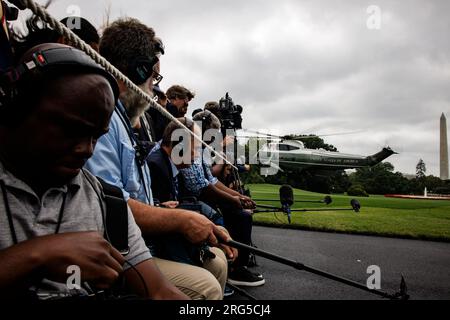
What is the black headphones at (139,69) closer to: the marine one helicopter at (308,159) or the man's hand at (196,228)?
the man's hand at (196,228)

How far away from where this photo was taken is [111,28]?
6.55ft

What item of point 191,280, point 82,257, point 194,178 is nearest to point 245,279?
point 194,178

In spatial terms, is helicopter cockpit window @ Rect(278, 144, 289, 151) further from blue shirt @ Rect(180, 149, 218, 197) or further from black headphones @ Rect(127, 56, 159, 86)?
black headphones @ Rect(127, 56, 159, 86)

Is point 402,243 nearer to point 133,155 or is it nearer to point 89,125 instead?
point 133,155

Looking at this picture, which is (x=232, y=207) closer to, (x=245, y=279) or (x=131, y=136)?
(x=245, y=279)

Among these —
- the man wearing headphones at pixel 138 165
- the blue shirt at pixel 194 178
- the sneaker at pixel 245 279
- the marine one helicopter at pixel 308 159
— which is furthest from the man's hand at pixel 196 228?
the marine one helicopter at pixel 308 159

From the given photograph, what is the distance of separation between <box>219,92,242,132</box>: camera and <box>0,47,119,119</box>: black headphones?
13.9 ft

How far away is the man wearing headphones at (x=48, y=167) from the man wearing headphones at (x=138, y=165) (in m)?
0.57

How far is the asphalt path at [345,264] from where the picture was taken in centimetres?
398

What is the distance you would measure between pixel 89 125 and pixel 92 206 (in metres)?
0.31

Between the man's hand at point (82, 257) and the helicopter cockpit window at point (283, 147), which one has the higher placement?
the helicopter cockpit window at point (283, 147)

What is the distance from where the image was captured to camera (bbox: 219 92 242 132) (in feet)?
16.7

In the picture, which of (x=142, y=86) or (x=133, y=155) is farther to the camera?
(x=142, y=86)
